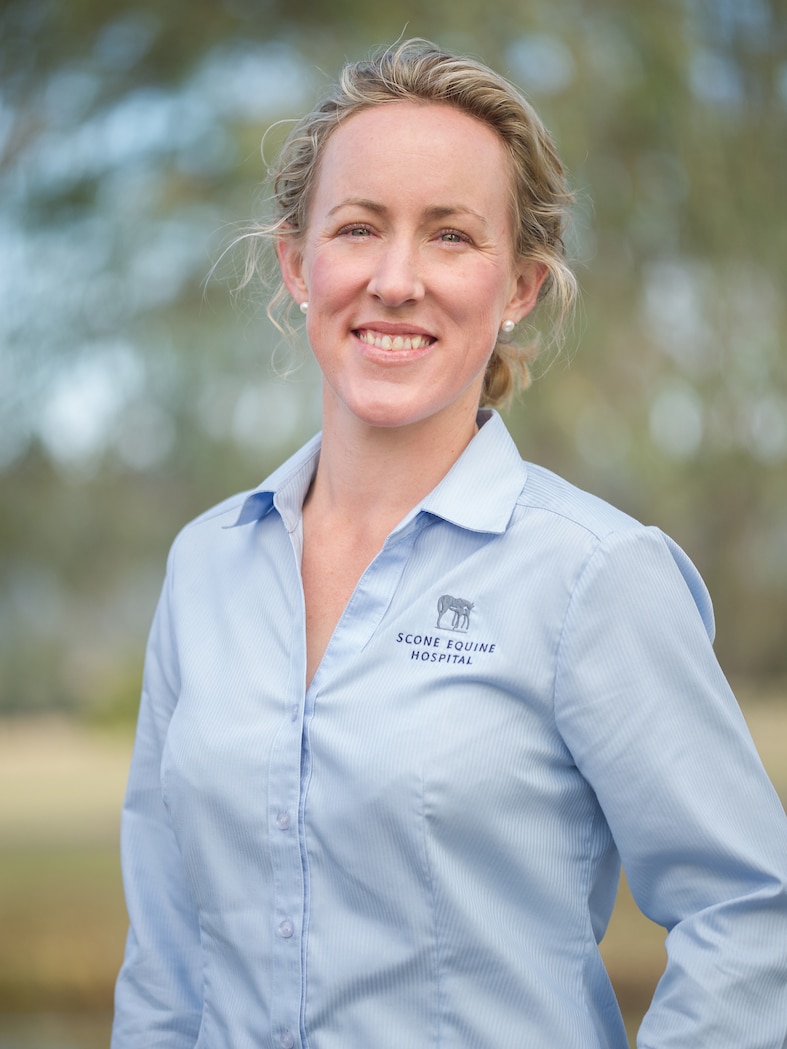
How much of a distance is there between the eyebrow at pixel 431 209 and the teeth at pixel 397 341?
12cm

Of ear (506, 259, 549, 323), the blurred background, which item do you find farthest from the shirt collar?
the blurred background

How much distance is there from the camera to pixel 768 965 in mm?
1048

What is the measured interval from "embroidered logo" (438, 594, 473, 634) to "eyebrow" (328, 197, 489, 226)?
39cm

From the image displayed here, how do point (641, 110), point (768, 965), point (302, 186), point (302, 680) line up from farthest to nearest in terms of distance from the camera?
point (641, 110) < point (302, 186) < point (302, 680) < point (768, 965)

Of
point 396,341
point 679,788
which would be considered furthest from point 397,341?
point 679,788

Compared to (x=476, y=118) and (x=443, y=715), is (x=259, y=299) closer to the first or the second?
(x=476, y=118)

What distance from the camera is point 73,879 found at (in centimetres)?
364

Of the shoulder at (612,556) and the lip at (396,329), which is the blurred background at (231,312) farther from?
the shoulder at (612,556)

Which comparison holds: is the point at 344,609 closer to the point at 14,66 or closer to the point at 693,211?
the point at 693,211

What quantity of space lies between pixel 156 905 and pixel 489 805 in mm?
503

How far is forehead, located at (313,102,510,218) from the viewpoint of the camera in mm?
1203

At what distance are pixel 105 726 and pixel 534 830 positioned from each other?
9.37 ft

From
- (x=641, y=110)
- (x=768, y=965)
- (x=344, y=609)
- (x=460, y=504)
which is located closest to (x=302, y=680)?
(x=344, y=609)

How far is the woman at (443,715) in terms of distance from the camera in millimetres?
1080
